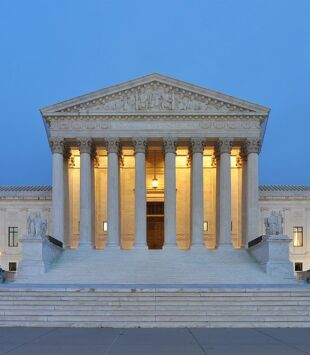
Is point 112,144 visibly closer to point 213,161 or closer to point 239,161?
point 213,161

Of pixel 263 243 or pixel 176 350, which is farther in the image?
pixel 263 243

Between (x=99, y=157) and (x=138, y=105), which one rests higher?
(x=138, y=105)

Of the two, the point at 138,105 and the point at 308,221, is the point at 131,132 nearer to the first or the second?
the point at 138,105

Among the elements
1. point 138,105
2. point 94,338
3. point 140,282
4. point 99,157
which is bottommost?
point 140,282

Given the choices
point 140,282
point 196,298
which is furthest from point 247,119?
point 196,298

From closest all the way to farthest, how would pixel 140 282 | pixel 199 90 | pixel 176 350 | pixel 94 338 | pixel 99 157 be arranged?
pixel 176 350 → pixel 94 338 → pixel 140 282 → pixel 199 90 → pixel 99 157

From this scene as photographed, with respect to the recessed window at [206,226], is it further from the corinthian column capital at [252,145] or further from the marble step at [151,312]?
the marble step at [151,312]

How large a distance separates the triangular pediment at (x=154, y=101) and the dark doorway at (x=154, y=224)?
12310 mm

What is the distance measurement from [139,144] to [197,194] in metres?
7.23

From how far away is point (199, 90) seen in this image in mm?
50844

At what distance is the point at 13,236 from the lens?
6034 centimetres

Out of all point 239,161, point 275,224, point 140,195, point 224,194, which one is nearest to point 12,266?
point 140,195

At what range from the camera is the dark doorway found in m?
58.7

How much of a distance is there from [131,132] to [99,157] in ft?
27.4
